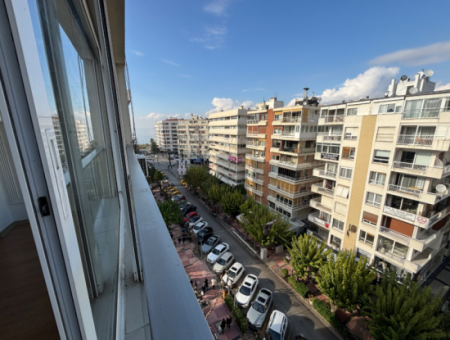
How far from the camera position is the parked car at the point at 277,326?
747 cm

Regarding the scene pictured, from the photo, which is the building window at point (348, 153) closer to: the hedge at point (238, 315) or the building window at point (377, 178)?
the building window at point (377, 178)

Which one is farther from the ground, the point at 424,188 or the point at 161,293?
the point at 161,293

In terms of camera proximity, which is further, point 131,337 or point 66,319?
point 131,337

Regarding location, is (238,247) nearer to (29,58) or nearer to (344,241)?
(344,241)

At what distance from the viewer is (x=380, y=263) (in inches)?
403

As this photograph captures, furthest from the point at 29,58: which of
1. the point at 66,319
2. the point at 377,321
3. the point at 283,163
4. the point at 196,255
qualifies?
the point at 283,163

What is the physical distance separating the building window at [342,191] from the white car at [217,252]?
729 centimetres

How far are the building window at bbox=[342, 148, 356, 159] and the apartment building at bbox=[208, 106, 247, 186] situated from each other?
35.2ft

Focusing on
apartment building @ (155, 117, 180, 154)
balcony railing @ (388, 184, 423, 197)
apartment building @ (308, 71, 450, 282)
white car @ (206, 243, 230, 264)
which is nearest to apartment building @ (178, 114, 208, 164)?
apartment building @ (155, 117, 180, 154)

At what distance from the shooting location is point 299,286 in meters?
9.84

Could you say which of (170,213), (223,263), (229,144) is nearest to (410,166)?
(223,263)

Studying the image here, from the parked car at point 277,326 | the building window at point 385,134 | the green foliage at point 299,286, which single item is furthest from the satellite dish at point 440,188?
the parked car at point 277,326

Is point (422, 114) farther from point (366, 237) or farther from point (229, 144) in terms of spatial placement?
point (229, 144)

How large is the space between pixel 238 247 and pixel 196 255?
2811 mm
